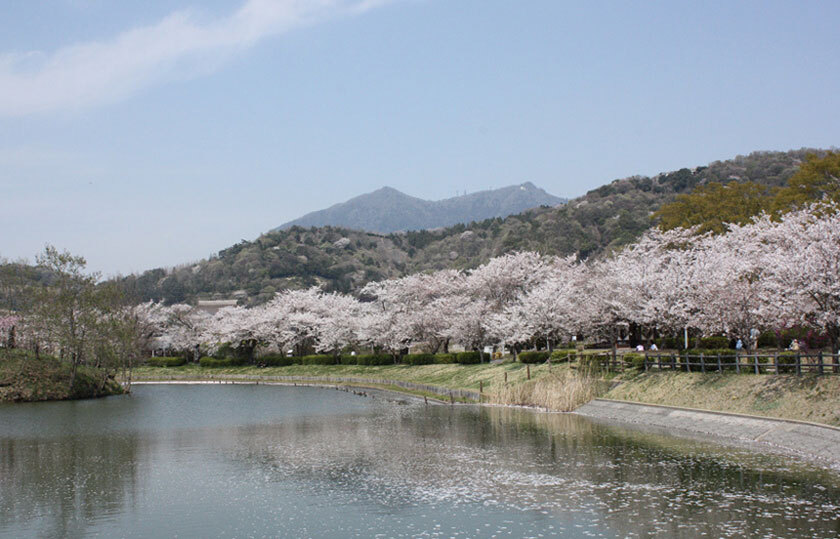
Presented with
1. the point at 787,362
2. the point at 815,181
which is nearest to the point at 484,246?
the point at 815,181

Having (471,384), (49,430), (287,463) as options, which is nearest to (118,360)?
(49,430)

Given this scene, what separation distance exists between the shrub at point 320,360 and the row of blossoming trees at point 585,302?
79.8 inches

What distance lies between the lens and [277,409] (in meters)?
49.8

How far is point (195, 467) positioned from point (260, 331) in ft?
219

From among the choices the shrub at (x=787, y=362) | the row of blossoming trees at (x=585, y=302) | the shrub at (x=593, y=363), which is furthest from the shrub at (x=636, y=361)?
the shrub at (x=787, y=362)

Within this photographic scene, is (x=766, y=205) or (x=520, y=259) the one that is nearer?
(x=766, y=205)

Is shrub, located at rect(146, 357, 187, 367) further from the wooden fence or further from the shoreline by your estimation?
the wooden fence

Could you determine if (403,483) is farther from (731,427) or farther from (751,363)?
(751,363)

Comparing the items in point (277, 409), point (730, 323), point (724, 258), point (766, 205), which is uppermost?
point (766, 205)

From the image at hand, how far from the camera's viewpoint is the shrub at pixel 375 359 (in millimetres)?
78750

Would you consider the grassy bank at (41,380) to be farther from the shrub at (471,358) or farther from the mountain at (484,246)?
the mountain at (484,246)

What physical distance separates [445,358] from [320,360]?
2203 centimetres

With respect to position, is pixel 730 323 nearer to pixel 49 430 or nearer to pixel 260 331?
pixel 49 430

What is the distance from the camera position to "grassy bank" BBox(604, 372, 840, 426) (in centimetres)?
2800
